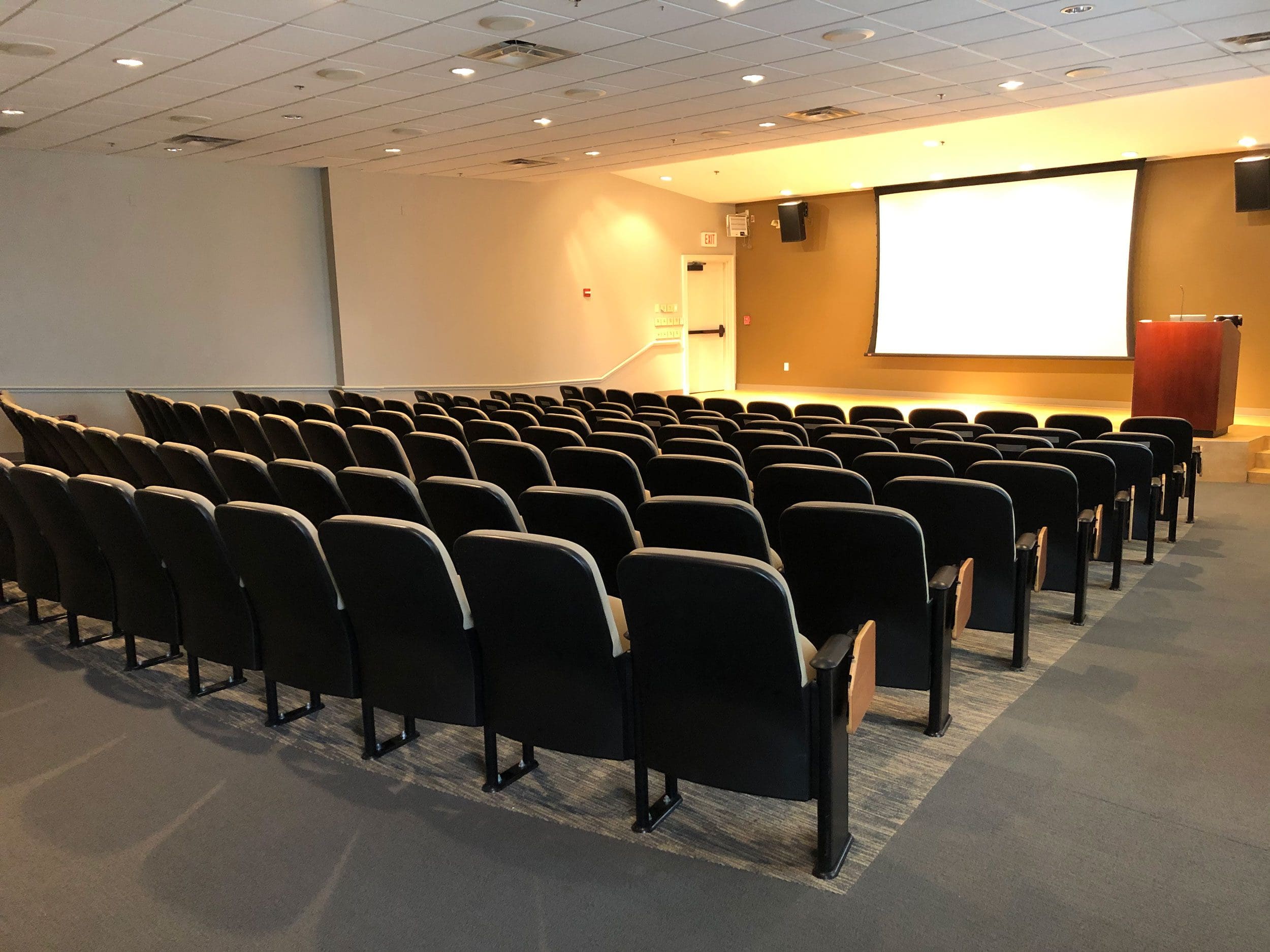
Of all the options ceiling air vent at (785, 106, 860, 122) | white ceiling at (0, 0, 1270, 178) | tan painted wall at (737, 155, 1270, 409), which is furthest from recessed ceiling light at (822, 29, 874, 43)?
tan painted wall at (737, 155, 1270, 409)

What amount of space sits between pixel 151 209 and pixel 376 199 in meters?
2.70

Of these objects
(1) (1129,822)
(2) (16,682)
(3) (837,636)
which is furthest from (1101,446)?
(2) (16,682)

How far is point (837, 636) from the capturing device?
7.97 ft

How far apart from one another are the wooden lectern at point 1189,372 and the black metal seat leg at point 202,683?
907 centimetres

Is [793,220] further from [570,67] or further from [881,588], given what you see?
[881,588]

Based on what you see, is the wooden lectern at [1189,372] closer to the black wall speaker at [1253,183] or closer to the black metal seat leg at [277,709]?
the black wall speaker at [1253,183]

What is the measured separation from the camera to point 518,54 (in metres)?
6.43

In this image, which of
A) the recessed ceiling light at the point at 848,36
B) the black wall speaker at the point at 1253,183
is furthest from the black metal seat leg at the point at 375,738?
the black wall speaker at the point at 1253,183

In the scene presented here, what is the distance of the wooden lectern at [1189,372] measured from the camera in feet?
29.8

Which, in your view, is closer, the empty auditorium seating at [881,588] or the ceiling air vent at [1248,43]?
the empty auditorium seating at [881,588]

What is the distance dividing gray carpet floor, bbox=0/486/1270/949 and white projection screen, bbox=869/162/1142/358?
1052 cm

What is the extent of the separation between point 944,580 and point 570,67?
17.7ft

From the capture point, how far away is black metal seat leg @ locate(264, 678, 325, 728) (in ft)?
11.1

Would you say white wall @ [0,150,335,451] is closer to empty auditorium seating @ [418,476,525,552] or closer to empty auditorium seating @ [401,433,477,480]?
empty auditorium seating @ [401,433,477,480]
